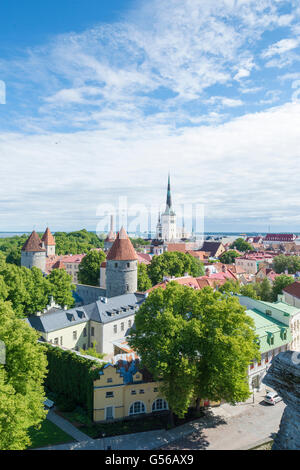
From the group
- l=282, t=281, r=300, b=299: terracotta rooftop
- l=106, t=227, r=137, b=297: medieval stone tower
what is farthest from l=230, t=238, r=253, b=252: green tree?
l=106, t=227, r=137, b=297: medieval stone tower

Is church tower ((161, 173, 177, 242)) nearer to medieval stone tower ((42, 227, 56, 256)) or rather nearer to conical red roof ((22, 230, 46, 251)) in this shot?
medieval stone tower ((42, 227, 56, 256))

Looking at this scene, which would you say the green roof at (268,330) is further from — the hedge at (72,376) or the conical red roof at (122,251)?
the conical red roof at (122,251)

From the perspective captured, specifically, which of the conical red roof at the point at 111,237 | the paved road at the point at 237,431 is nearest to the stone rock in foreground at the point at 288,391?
the paved road at the point at 237,431

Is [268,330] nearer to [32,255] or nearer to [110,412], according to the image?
[110,412]

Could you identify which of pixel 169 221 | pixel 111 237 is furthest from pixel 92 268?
pixel 169 221

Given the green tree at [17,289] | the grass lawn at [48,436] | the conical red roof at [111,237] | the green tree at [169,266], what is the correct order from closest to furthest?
the grass lawn at [48,436] → the green tree at [17,289] → the green tree at [169,266] → the conical red roof at [111,237]

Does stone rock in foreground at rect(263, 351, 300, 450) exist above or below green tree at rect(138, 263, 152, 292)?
above

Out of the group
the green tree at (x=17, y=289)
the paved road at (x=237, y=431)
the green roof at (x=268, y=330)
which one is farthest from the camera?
the green tree at (x=17, y=289)
